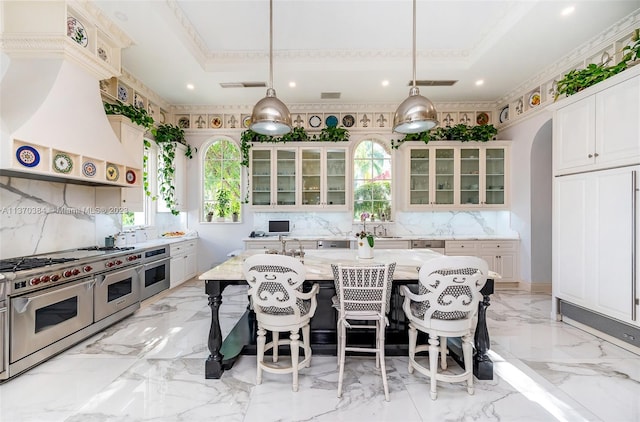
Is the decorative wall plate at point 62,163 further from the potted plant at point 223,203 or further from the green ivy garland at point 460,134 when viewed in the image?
the green ivy garland at point 460,134

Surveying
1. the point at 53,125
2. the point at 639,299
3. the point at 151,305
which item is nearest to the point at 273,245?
the point at 151,305

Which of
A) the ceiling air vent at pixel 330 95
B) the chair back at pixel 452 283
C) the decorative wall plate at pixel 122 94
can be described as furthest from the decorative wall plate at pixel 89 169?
the ceiling air vent at pixel 330 95

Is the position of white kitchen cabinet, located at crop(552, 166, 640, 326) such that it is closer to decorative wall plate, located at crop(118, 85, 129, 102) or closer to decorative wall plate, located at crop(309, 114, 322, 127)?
decorative wall plate, located at crop(309, 114, 322, 127)

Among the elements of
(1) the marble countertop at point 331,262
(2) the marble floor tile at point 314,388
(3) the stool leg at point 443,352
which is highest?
(1) the marble countertop at point 331,262

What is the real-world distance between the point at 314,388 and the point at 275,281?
2.98ft

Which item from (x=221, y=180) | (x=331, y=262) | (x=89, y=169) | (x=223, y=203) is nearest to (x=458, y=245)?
(x=331, y=262)

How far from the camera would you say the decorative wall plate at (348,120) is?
18.6 feet

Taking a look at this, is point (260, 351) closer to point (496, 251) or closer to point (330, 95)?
point (330, 95)

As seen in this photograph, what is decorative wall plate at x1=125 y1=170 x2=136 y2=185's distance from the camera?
370 cm

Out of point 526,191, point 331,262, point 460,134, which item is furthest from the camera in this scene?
point 460,134

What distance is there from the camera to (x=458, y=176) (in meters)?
5.35

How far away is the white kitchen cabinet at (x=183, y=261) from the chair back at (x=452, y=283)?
4.11m

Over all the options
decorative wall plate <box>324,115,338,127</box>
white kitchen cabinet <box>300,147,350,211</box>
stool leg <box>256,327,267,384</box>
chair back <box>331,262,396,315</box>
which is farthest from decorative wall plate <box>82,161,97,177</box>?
decorative wall plate <box>324,115,338,127</box>

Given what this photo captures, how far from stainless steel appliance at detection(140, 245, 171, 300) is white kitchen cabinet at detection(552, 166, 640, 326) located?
17.6 ft
